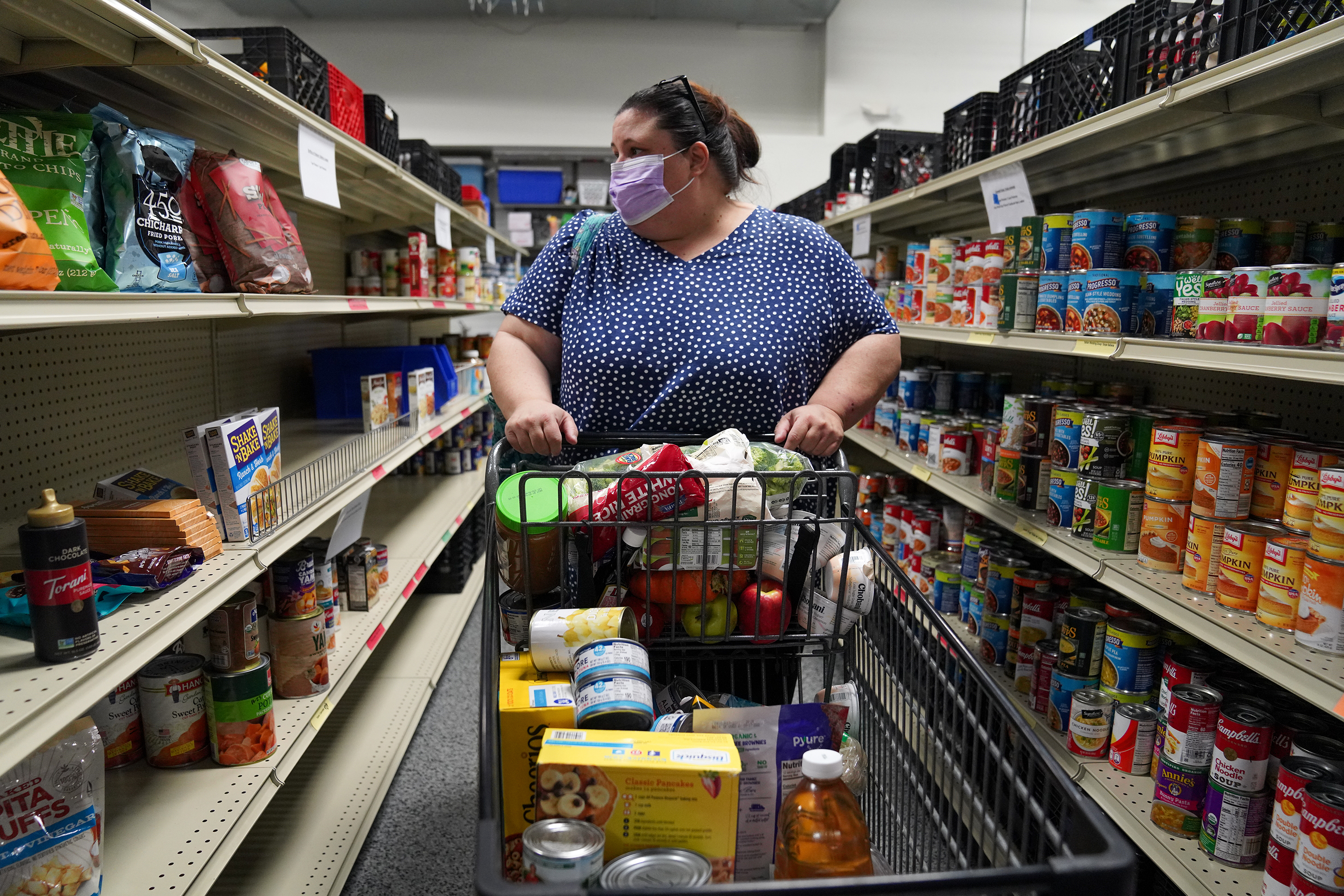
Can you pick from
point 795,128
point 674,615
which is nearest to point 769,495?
point 674,615

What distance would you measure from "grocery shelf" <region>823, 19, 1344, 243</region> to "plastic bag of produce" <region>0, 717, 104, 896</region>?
219cm

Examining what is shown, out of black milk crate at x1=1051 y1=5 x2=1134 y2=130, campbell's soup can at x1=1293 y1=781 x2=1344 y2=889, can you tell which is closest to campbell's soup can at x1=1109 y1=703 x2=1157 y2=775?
campbell's soup can at x1=1293 y1=781 x2=1344 y2=889

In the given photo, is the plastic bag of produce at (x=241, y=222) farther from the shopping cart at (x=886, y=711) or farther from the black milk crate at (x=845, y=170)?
the black milk crate at (x=845, y=170)

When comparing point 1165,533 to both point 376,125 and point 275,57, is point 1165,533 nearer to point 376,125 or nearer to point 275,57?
point 275,57

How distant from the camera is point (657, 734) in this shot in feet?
3.10

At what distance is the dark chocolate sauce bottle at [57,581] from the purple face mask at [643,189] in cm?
110

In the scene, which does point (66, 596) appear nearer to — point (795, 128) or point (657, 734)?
point (657, 734)

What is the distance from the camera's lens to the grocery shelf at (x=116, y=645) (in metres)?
1.03

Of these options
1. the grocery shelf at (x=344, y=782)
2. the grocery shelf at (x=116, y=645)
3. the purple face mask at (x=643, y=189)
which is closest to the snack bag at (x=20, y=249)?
the grocery shelf at (x=116, y=645)

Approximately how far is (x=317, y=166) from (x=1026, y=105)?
79.5 inches

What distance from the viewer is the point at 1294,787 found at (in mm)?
1421

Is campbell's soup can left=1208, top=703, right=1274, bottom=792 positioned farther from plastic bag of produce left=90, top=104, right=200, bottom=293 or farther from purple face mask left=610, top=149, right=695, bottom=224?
plastic bag of produce left=90, top=104, right=200, bottom=293

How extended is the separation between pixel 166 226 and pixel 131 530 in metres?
0.58

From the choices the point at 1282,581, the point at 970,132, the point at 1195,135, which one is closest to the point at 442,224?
the point at 970,132
